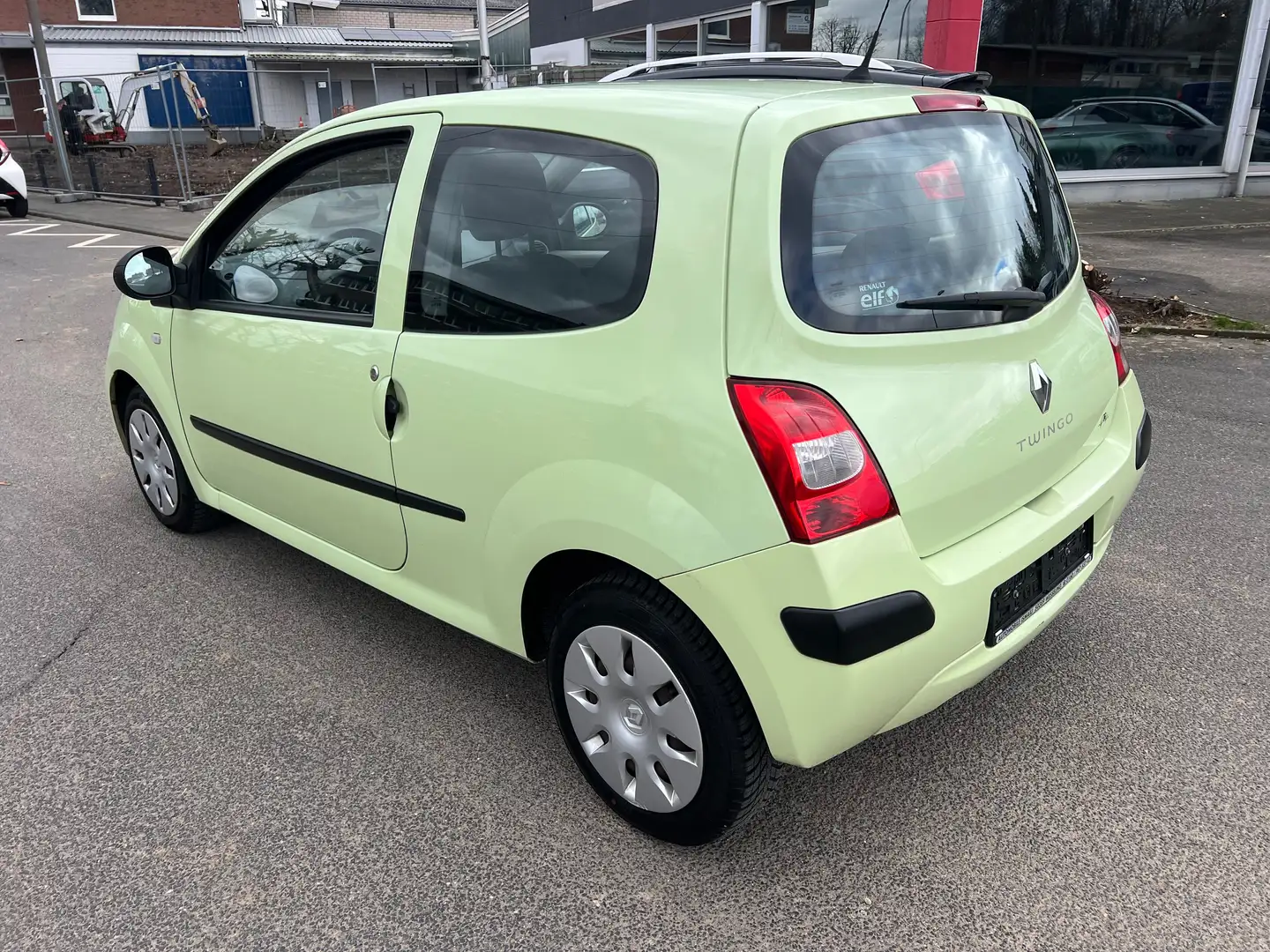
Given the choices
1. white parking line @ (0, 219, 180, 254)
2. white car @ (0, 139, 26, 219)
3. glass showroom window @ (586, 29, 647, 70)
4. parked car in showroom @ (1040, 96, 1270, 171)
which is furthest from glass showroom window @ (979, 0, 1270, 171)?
white car @ (0, 139, 26, 219)

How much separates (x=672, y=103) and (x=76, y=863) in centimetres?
230

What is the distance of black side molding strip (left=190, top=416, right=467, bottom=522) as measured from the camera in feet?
8.56

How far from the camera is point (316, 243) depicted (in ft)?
10.1

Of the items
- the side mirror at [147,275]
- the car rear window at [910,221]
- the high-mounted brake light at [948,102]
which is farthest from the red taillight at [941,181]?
the side mirror at [147,275]

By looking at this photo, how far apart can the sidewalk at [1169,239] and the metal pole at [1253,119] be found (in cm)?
50

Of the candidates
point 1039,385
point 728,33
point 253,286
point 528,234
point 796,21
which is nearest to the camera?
point 1039,385

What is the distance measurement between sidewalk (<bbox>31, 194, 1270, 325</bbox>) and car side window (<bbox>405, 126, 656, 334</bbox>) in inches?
273

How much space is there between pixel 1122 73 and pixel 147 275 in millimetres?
15212

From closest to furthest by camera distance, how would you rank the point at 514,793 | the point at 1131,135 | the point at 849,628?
the point at 849,628 < the point at 514,793 < the point at 1131,135

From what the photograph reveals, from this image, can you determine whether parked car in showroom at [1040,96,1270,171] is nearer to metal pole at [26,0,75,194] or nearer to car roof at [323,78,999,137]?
car roof at [323,78,999,137]

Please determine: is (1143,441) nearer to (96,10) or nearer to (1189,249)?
(1189,249)

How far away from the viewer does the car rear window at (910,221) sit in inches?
79.3

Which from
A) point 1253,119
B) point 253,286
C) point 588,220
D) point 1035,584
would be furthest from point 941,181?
point 1253,119

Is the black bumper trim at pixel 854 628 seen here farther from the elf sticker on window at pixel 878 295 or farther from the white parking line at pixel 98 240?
the white parking line at pixel 98 240
